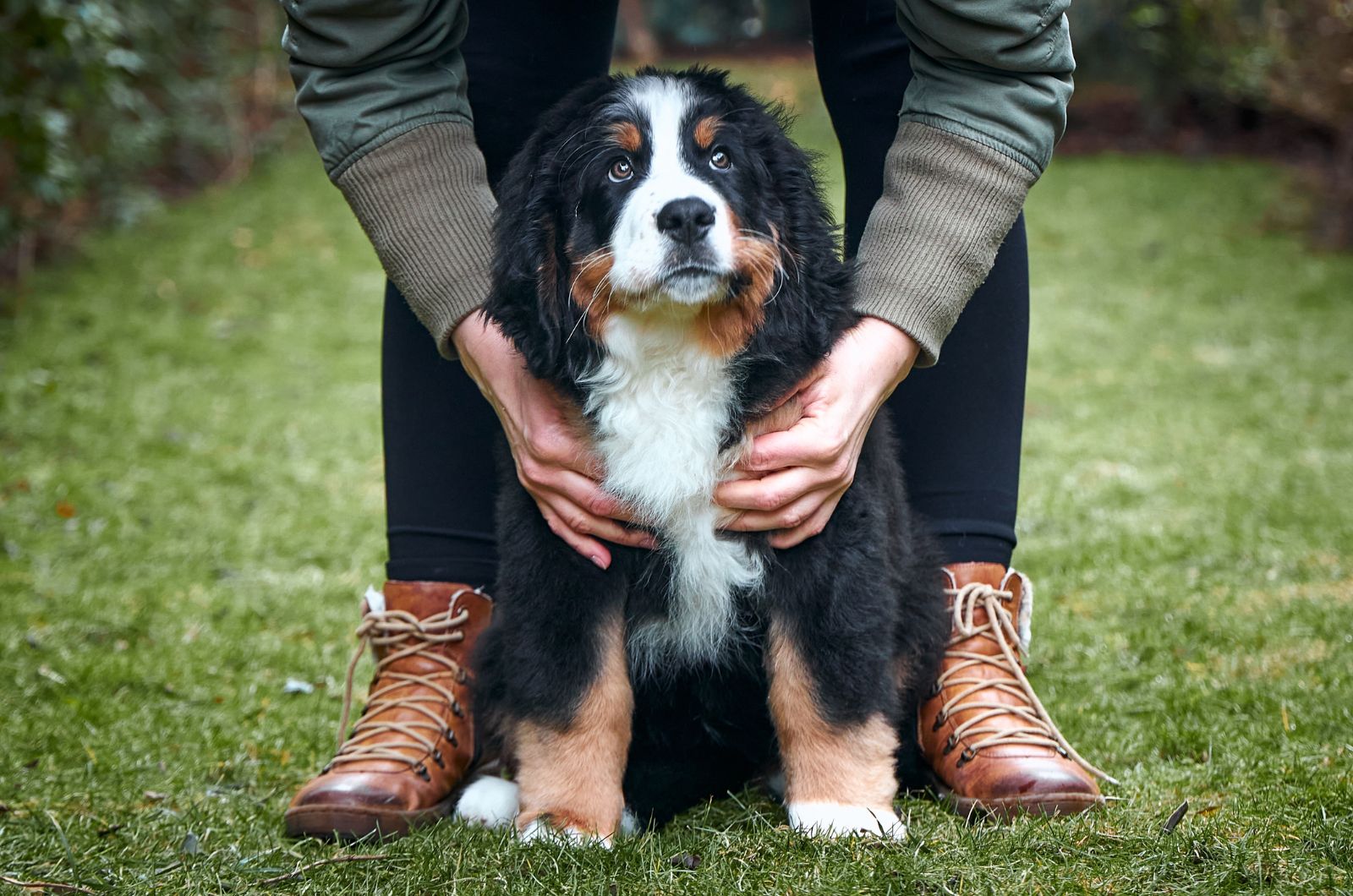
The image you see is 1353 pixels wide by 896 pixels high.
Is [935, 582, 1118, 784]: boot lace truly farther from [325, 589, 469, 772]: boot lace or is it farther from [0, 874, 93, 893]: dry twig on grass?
[0, 874, 93, 893]: dry twig on grass

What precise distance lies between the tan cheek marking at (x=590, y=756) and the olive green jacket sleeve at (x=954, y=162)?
0.67 meters

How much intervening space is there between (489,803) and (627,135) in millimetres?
1108

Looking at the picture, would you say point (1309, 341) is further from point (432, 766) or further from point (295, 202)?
point (295, 202)

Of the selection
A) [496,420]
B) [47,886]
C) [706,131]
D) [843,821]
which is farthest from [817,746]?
[47,886]

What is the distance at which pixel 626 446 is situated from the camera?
Answer: 6.39ft

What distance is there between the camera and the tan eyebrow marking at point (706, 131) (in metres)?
1.96

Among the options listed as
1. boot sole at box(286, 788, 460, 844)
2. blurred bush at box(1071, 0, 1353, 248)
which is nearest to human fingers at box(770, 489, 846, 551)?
boot sole at box(286, 788, 460, 844)

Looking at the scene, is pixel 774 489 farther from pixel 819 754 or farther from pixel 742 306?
pixel 819 754

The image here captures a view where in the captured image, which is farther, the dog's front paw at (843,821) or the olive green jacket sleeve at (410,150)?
the olive green jacket sleeve at (410,150)

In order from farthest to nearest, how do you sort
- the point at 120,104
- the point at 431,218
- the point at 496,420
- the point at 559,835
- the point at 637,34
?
the point at 637,34, the point at 120,104, the point at 496,420, the point at 431,218, the point at 559,835

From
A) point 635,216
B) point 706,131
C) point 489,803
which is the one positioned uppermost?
point 706,131

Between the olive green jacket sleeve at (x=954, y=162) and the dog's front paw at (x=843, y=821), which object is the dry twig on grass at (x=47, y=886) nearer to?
the dog's front paw at (x=843, y=821)

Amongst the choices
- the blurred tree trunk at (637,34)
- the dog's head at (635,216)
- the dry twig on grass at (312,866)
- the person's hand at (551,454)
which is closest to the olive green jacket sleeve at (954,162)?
the dog's head at (635,216)

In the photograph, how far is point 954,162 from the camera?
196 cm
